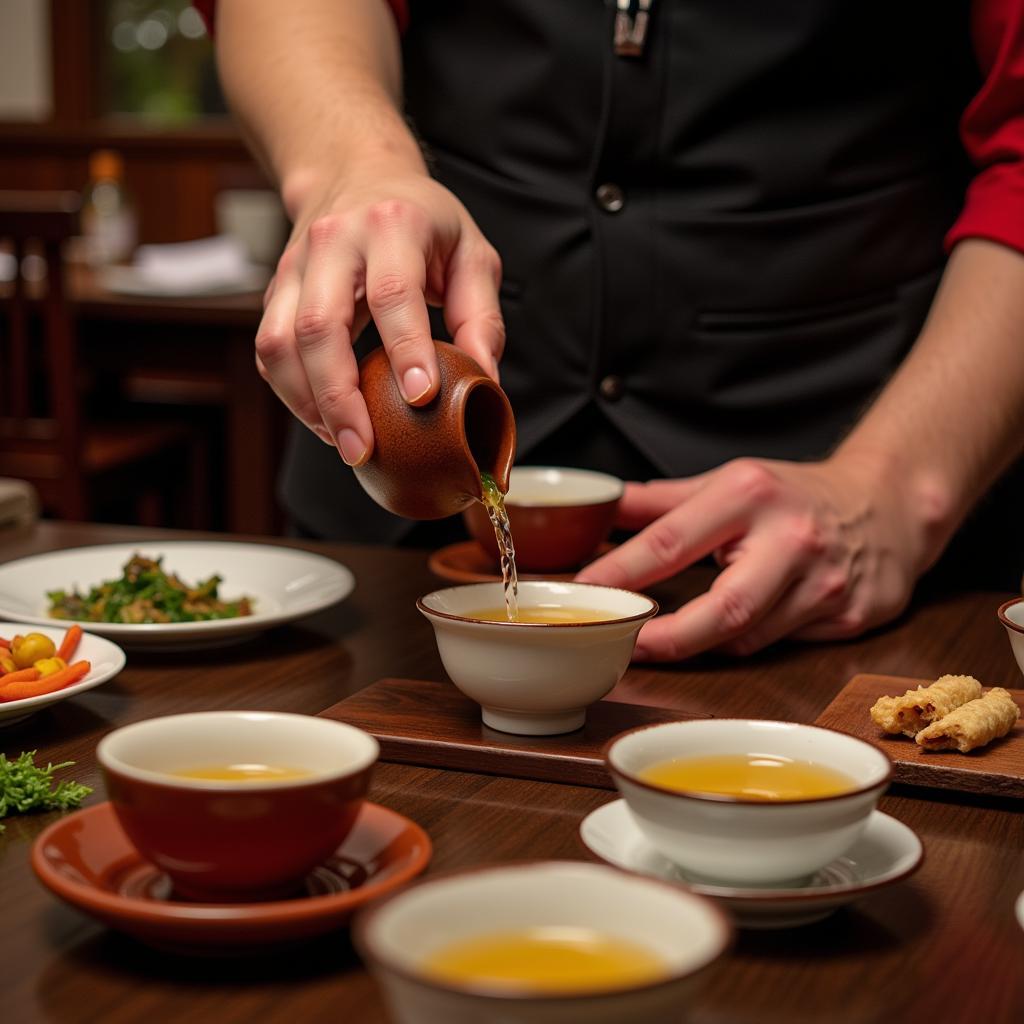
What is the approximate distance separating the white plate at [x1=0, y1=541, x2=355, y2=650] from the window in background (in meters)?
5.32

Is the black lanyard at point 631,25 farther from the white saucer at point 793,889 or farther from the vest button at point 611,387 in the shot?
the white saucer at point 793,889

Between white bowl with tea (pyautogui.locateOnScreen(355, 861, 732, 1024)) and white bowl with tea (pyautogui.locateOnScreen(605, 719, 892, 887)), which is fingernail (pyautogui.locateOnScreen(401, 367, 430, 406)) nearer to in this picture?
white bowl with tea (pyautogui.locateOnScreen(605, 719, 892, 887))

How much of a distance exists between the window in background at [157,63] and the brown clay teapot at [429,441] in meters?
5.79

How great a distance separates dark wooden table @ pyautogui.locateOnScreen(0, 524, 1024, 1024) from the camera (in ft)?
2.28

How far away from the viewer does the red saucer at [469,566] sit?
157 cm

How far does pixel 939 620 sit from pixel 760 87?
25.7 inches

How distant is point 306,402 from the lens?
1234 mm

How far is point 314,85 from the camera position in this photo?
5.09 ft

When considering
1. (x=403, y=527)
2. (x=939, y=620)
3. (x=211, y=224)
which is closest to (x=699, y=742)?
(x=939, y=620)

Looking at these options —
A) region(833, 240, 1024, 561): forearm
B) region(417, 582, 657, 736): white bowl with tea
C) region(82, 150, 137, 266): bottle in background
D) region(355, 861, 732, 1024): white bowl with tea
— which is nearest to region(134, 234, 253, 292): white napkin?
region(82, 150, 137, 266): bottle in background

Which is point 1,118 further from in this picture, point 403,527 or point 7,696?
point 7,696

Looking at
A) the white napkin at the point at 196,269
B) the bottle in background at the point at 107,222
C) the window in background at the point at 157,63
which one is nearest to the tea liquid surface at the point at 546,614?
the white napkin at the point at 196,269

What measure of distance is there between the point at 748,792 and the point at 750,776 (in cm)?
2

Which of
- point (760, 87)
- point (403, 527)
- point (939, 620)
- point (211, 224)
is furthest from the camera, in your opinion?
point (211, 224)
